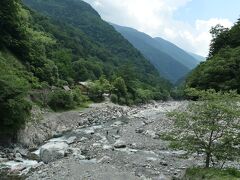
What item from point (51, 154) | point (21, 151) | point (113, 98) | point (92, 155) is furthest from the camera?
point (113, 98)

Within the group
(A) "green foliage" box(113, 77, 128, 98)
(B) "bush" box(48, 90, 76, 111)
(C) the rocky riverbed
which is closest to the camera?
(C) the rocky riverbed

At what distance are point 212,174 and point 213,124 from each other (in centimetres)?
371

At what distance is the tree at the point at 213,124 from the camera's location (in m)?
23.2

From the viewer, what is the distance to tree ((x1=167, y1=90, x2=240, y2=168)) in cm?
2322

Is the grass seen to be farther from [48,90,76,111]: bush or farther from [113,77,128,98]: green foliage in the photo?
[113,77,128,98]: green foliage

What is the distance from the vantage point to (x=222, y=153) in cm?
2323

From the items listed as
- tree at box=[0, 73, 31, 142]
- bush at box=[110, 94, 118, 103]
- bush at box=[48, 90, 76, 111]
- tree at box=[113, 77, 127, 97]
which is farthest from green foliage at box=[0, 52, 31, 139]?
tree at box=[113, 77, 127, 97]

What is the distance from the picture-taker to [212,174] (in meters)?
21.1

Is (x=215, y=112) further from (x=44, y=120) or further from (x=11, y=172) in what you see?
(x=44, y=120)

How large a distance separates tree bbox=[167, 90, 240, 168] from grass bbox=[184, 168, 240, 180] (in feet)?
4.89

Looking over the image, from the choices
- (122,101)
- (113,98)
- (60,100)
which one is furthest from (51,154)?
(122,101)

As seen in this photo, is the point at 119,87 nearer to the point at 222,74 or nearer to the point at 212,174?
the point at 222,74

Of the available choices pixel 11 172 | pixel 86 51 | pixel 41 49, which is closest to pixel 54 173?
pixel 11 172

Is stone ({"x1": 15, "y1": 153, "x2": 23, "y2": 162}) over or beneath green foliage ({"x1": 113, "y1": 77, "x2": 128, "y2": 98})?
beneath
